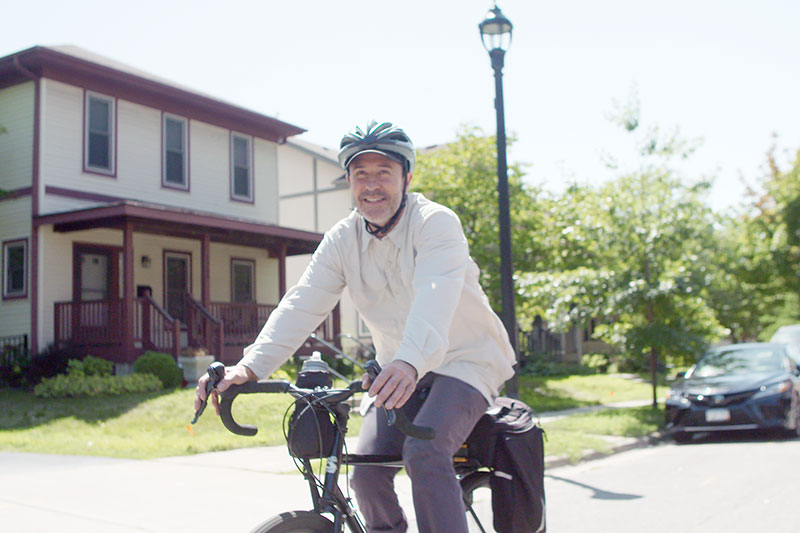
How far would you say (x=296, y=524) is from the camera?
262 centimetres

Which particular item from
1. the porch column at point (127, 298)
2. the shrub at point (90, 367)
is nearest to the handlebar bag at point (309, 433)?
the shrub at point (90, 367)

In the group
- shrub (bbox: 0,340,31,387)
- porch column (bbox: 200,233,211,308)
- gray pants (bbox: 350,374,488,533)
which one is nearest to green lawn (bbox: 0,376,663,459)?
shrub (bbox: 0,340,31,387)

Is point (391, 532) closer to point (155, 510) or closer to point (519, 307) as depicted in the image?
point (155, 510)

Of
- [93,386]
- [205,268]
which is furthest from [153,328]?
[93,386]

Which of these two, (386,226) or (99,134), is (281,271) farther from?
(386,226)

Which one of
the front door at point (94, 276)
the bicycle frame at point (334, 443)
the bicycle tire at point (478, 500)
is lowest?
the bicycle tire at point (478, 500)

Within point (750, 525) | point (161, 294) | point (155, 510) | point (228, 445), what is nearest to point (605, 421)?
point (228, 445)

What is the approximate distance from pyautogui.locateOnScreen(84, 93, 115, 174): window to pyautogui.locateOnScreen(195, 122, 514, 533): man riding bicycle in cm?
1702

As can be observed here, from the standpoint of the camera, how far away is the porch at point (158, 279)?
1745cm

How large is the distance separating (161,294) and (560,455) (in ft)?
45.1

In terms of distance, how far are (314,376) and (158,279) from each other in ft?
61.4

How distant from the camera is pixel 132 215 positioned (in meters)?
16.8

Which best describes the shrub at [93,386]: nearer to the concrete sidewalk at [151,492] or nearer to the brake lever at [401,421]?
the concrete sidewalk at [151,492]

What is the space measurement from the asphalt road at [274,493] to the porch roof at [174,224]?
7.95 metres
